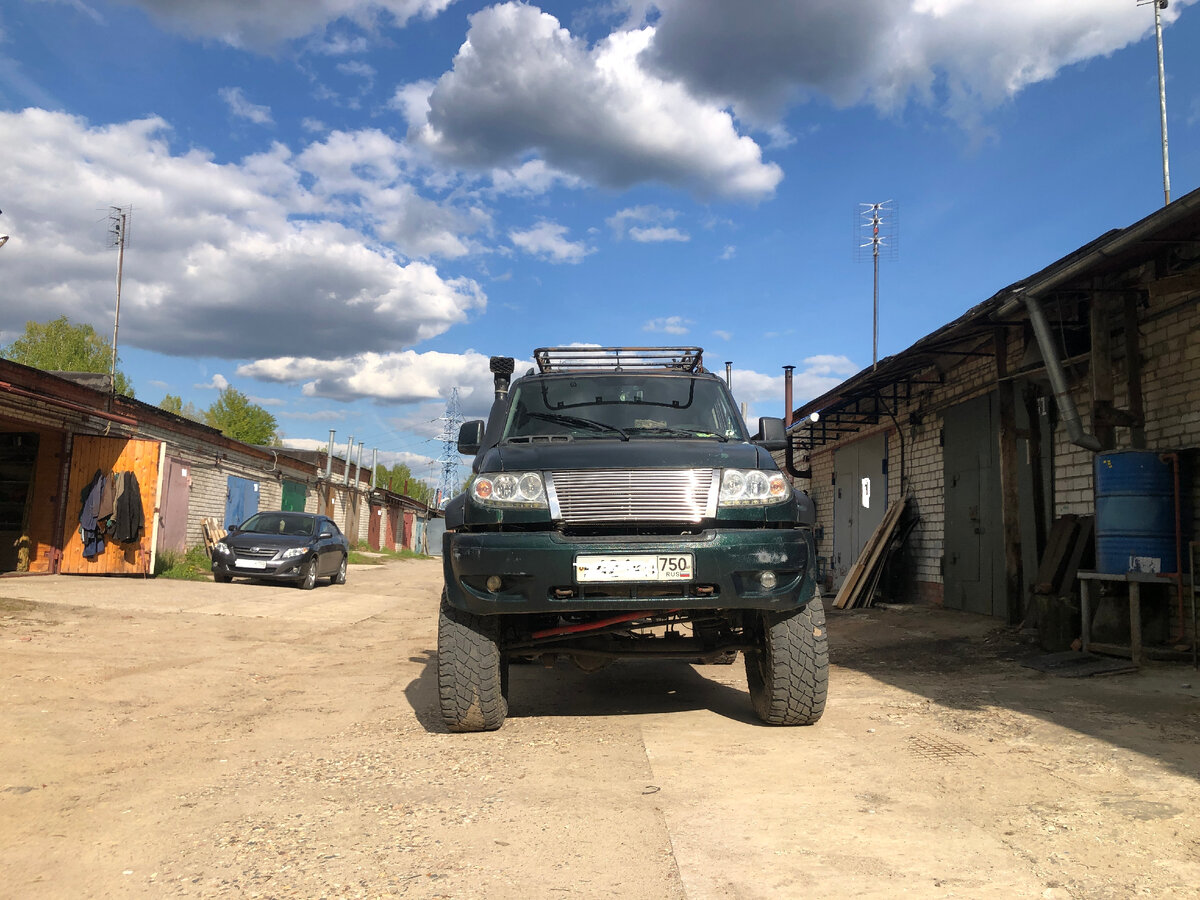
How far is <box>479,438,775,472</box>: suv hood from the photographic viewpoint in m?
4.13

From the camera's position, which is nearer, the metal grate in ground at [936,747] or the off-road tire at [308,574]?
the metal grate in ground at [936,747]

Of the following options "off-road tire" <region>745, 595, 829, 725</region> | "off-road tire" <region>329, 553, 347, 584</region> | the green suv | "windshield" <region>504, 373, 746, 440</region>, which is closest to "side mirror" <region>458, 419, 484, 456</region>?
"windshield" <region>504, 373, 746, 440</region>

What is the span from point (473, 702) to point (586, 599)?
2.75ft

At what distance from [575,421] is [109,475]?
491 inches

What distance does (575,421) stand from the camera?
5105 millimetres

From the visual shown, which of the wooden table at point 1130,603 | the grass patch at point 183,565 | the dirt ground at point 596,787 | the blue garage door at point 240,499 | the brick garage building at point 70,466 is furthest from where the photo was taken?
the blue garage door at point 240,499

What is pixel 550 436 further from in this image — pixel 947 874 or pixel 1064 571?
pixel 1064 571

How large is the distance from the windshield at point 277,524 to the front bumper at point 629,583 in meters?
12.8

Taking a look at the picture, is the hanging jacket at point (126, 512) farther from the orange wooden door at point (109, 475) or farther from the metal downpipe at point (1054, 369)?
the metal downpipe at point (1054, 369)

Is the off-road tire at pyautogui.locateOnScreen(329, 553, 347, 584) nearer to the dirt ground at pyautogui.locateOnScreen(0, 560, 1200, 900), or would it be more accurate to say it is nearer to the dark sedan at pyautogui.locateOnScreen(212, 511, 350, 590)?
the dark sedan at pyautogui.locateOnScreen(212, 511, 350, 590)

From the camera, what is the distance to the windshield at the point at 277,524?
15.8 meters

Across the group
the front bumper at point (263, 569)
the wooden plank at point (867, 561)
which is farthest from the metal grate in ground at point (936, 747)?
the front bumper at point (263, 569)

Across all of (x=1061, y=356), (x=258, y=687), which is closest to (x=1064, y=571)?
(x=1061, y=356)

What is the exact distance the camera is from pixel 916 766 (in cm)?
362
